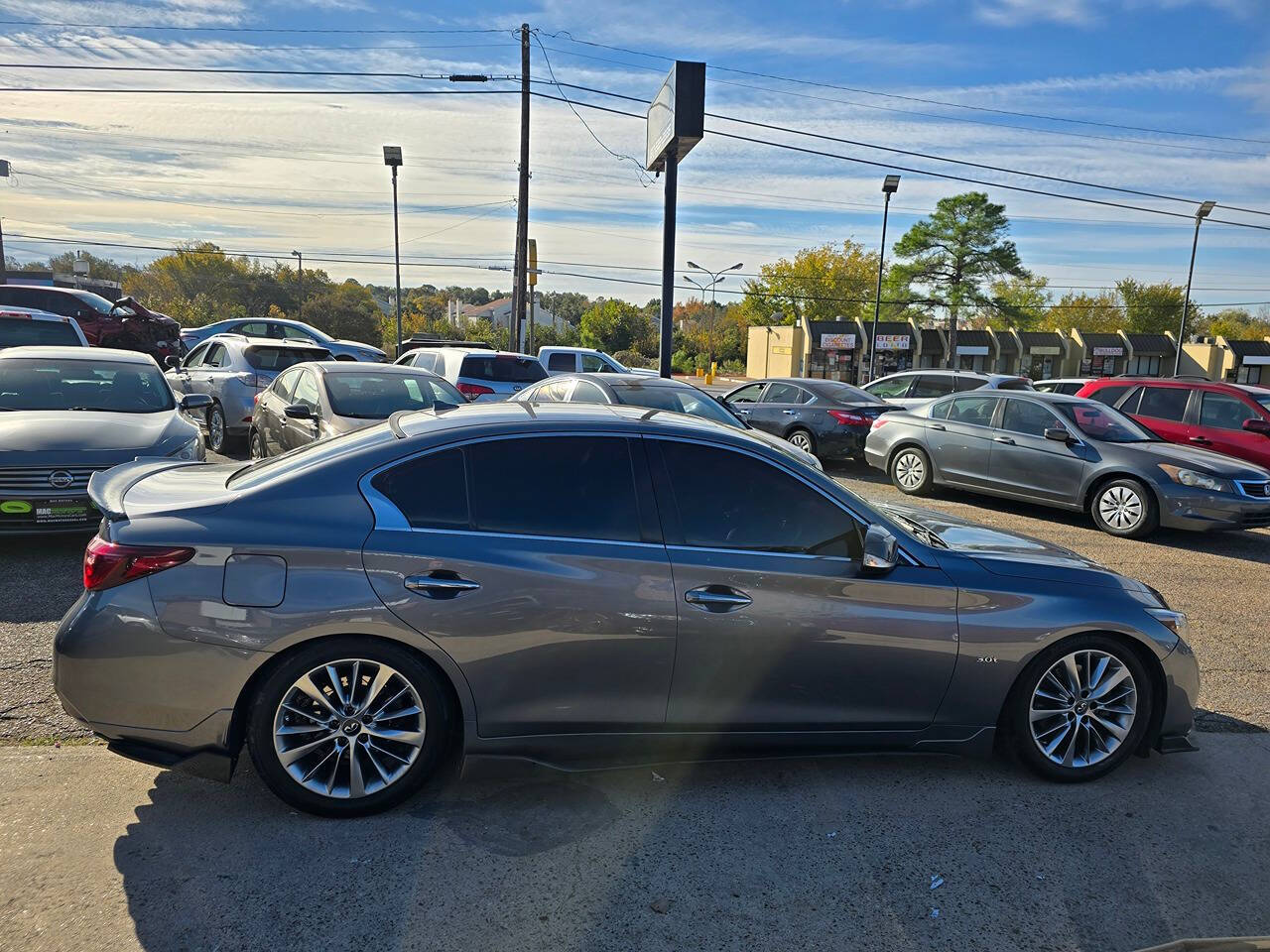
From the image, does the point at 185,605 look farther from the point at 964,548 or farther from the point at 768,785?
the point at 964,548

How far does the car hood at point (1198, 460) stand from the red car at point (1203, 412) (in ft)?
5.32

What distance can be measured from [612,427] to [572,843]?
1633 millimetres

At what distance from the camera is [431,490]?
3.46 m

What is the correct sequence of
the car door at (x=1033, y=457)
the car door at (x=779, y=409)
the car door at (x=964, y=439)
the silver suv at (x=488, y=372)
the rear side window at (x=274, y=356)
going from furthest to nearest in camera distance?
the car door at (x=779, y=409) < the silver suv at (x=488, y=372) < the rear side window at (x=274, y=356) < the car door at (x=964, y=439) < the car door at (x=1033, y=457)

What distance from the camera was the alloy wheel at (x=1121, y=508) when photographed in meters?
9.24

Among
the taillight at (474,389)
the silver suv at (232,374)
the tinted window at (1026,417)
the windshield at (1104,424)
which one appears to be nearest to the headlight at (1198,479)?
the windshield at (1104,424)

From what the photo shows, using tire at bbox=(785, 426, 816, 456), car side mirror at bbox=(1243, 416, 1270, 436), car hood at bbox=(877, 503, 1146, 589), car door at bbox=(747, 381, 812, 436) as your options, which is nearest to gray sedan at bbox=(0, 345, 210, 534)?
car hood at bbox=(877, 503, 1146, 589)

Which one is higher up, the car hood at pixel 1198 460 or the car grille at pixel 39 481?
the car hood at pixel 1198 460

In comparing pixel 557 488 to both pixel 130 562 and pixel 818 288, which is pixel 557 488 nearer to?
pixel 130 562

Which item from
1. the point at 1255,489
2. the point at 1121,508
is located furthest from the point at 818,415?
the point at 1255,489

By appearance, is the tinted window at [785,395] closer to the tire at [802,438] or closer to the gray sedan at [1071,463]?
the tire at [802,438]

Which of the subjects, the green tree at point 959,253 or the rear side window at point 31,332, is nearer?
the rear side window at point 31,332

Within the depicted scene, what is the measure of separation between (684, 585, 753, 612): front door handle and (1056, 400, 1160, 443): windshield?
796 cm

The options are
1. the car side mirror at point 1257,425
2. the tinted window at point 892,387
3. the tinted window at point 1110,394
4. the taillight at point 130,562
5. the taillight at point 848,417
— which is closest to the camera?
the taillight at point 130,562
